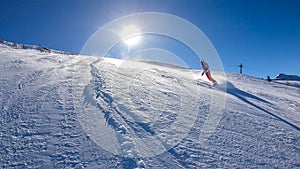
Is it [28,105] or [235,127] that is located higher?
[28,105]

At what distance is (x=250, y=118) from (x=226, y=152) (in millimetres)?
1717

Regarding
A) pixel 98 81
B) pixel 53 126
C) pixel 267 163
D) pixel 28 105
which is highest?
pixel 98 81

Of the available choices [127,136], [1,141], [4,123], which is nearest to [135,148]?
[127,136]

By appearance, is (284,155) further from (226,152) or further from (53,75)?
(53,75)

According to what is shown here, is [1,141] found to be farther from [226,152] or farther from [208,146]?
[226,152]

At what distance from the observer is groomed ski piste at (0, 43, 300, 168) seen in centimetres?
223

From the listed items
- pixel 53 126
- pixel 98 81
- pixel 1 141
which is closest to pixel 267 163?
pixel 53 126

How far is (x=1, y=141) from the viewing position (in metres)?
2.28

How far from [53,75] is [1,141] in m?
3.15

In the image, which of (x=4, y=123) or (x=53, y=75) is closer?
(x=4, y=123)

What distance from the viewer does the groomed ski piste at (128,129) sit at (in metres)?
2.23

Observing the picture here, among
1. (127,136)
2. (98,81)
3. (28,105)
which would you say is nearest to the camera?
(127,136)

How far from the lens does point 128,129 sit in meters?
2.81

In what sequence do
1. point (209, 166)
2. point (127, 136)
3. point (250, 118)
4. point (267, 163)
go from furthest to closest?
point (250, 118)
point (127, 136)
point (267, 163)
point (209, 166)
